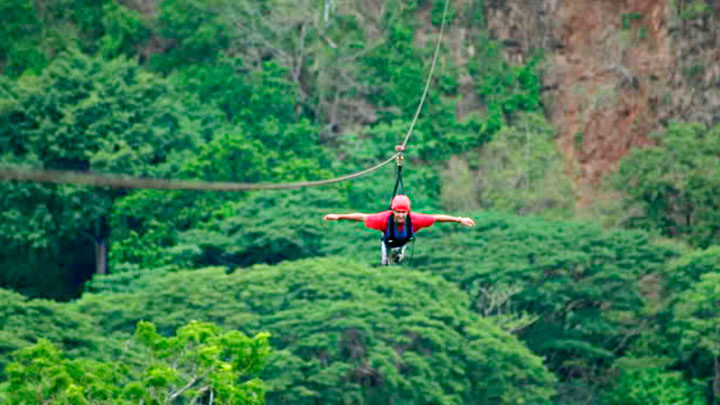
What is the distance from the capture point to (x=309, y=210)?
30.9 metres

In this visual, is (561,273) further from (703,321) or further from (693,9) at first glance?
(693,9)

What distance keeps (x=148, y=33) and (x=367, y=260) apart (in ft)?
40.4

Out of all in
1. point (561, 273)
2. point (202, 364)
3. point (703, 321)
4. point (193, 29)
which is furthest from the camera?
point (193, 29)

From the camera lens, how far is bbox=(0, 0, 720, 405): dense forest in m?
25.0

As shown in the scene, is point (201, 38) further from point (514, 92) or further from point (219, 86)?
point (514, 92)

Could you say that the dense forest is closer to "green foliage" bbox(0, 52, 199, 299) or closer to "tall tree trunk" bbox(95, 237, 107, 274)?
"green foliage" bbox(0, 52, 199, 299)

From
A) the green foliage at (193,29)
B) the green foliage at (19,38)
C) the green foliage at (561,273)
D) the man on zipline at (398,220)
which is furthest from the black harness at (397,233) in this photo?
the green foliage at (19,38)

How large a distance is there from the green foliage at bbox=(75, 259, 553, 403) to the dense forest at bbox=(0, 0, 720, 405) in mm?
46

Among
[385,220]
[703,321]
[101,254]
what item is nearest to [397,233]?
[385,220]

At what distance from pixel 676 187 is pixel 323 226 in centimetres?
720

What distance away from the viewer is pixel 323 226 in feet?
101

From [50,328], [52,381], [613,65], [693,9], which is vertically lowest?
[52,381]

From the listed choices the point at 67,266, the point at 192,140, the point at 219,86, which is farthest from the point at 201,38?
the point at 67,266

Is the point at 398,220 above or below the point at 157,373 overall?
above
